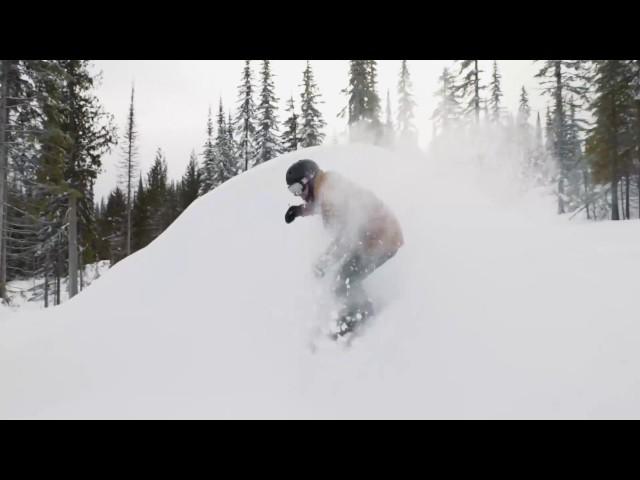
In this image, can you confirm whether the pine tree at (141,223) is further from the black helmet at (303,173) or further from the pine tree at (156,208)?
the black helmet at (303,173)

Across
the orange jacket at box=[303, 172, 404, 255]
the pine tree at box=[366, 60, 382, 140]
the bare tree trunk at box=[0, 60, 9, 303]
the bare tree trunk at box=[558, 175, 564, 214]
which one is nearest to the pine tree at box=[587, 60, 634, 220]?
the bare tree trunk at box=[558, 175, 564, 214]

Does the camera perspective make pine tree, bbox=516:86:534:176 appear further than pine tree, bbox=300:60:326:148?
Yes

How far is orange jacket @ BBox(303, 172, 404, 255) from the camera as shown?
13.8ft

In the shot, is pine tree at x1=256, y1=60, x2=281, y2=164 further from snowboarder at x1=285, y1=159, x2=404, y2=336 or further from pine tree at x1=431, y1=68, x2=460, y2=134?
snowboarder at x1=285, y1=159, x2=404, y2=336

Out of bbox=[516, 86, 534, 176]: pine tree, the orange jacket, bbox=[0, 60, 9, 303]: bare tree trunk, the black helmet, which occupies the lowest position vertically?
the orange jacket

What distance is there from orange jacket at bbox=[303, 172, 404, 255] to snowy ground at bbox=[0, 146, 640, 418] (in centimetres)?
83

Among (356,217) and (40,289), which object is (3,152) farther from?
(40,289)

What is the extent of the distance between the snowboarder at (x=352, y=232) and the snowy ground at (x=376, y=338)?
0.36 metres

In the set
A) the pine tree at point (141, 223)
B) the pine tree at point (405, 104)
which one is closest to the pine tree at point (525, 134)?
the pine tree at point (405, 104)

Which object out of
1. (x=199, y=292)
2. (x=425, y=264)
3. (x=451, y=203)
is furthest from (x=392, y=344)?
(x=451, y=203)

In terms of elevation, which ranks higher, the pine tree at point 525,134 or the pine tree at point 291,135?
the pine tree at point 525,134

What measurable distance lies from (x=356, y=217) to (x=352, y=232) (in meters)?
0.19

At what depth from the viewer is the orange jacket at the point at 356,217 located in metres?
4.21

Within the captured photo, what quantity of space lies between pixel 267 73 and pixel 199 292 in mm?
30817
